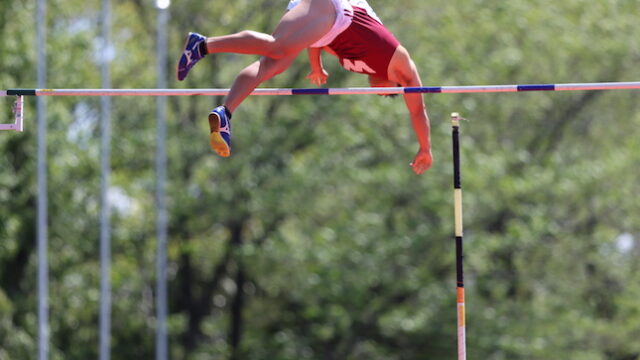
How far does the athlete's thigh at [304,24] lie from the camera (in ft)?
24.6

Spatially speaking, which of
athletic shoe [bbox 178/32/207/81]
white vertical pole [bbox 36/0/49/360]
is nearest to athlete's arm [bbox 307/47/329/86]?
athletic shoe [bbox 178/32/207/81]

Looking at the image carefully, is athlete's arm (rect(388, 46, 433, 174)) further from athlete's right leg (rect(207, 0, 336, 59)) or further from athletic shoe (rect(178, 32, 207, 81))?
athletic shoe (rect(178, 32, 207, 81))

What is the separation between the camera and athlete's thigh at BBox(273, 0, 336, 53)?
7.50 m

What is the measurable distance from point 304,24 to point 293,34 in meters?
0.08

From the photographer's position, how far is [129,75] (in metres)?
24.6

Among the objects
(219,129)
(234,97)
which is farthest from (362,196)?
(219,129)

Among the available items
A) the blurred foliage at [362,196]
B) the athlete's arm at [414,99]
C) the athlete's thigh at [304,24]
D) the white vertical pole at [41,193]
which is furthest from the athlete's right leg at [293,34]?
the blurred foliage at [362,196]

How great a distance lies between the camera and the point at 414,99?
8.28 m

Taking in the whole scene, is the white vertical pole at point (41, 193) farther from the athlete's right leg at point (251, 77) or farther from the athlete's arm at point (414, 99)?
the athlete's right leg at point (251, 77)

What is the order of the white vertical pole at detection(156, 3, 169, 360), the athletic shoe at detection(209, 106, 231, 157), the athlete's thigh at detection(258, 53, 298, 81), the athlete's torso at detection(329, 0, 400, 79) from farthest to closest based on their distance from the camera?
the white vertical pole at detection(156, 3, 169, 360) → the athlete's torso at detection(329, 0, 400, 79) → the athlete's thigh at detection(258, 53, 298, 81) → the athletic shoe at detection(209, 106, 231, 157)

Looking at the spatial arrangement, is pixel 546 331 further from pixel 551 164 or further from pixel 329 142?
pixel 329 142

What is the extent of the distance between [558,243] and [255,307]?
Result: 252 inches

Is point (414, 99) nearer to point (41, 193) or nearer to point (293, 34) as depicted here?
point (293, 34)

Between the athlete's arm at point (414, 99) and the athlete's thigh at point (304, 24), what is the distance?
637mm
